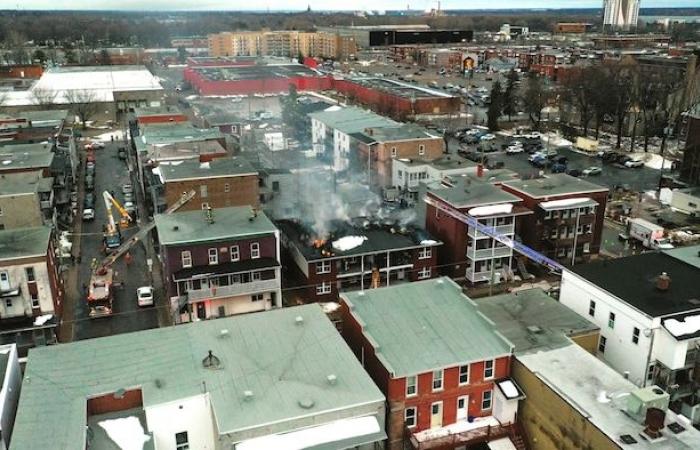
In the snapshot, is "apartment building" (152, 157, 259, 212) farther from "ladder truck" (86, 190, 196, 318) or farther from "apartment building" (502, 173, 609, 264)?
"apartment building" (502, 173, 609, 264)

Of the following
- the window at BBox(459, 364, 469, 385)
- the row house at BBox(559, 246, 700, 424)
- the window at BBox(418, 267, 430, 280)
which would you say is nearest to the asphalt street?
the window at BBox(418, 267, 430, 280)

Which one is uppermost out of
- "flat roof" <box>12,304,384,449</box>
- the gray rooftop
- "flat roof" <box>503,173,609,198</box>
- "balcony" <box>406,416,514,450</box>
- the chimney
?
the gray rooftop

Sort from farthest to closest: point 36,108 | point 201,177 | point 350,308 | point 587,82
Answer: point 36,108 < point 587,82 < point 201,177 < point 350,308

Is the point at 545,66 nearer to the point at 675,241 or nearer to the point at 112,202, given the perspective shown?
the point at 675,241

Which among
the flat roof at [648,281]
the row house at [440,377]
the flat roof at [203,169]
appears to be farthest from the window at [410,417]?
the flat roof at [203,169]

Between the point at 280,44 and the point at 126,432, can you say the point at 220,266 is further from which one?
the point at 280,44

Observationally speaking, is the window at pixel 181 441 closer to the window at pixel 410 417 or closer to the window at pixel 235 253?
the window at pixel 410 417

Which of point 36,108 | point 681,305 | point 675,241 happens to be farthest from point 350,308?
point 36,108
